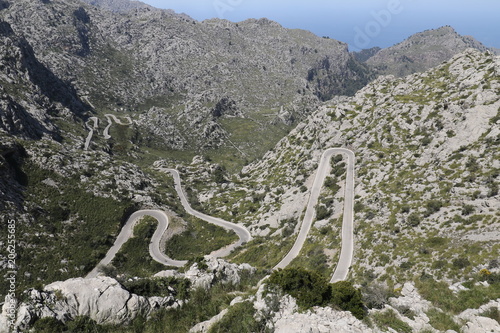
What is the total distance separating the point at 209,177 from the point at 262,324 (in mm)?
157024

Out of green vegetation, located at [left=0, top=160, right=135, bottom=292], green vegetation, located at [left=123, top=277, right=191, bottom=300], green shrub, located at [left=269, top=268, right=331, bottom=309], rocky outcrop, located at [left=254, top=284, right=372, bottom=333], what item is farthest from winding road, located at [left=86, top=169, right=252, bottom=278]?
rocky outcrop, located at [left=254, top=284, right=372, bottom=333]

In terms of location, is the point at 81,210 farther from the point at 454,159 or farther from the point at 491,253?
the point at 454,159

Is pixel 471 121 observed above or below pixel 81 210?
above

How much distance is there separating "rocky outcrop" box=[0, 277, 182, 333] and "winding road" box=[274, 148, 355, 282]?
1057 inches

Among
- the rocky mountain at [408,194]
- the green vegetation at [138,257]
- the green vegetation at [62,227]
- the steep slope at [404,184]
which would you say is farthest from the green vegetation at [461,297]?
the green vegetation at [62,227]

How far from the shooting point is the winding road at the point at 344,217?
52000 millimetres

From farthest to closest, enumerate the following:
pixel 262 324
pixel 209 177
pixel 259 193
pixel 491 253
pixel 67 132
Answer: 1. pixel 67 132
2. pixel 209 177
3. pixel 259 193
4. pixel 491 253
5. pixel 262 324

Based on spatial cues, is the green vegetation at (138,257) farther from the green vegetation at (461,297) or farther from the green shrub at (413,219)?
the green vegetation at (461,297)

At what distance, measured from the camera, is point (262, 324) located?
20.0 meters

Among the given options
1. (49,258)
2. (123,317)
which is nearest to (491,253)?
(123,317)

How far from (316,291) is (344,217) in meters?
48.9

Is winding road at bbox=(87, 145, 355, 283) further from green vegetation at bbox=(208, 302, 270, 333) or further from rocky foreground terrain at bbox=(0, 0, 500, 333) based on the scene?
green vegetation at bbox=(208, 302, 270, 333)

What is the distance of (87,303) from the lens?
2202 cm

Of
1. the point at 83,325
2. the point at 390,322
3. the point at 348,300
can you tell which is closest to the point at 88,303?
the point at 83,325
